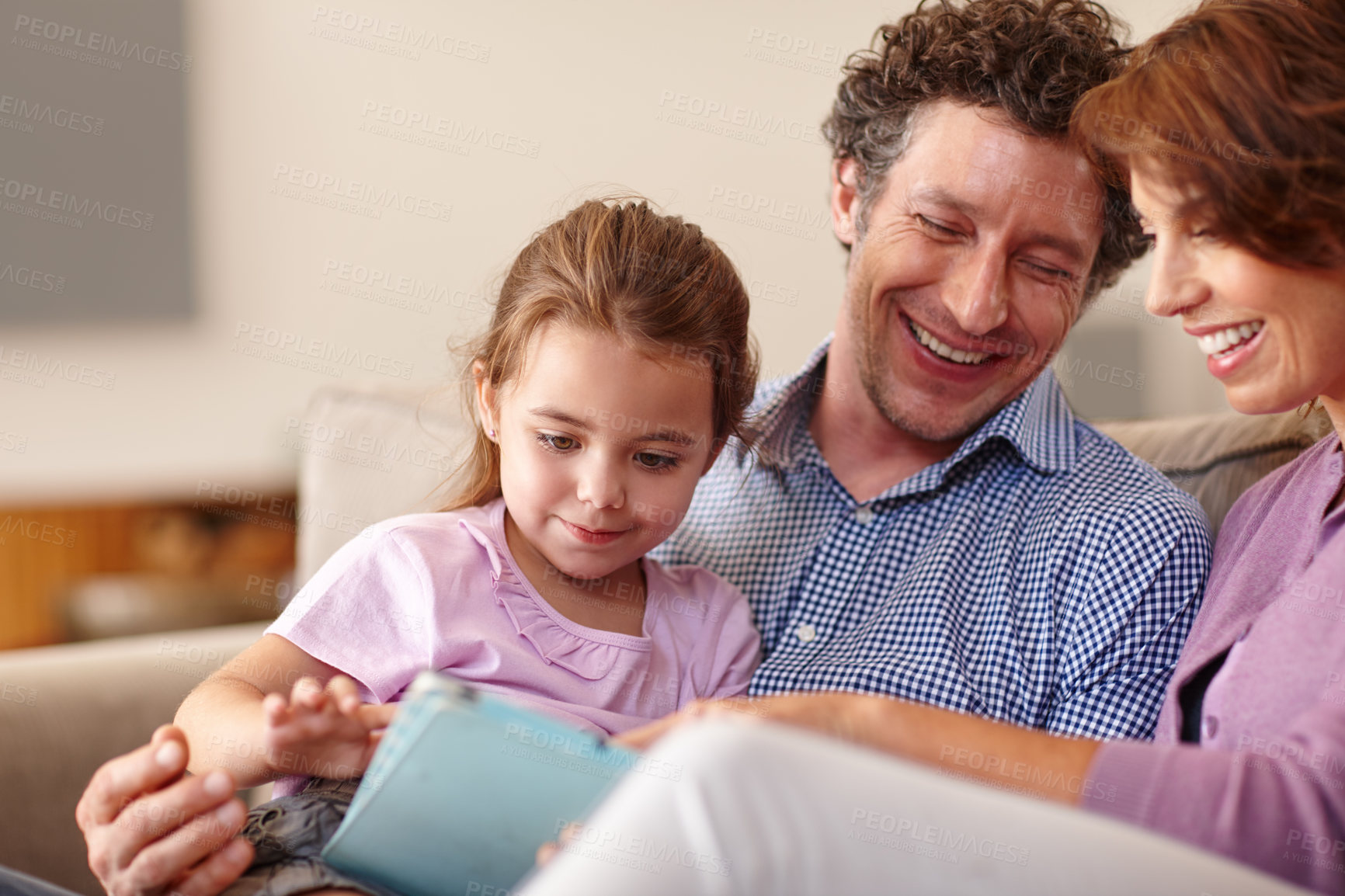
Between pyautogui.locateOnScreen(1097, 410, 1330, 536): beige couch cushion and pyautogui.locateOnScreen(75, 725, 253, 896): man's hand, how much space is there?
124cm

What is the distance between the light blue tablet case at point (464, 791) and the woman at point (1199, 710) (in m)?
0.09

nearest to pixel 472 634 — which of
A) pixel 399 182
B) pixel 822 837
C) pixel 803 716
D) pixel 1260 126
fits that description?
pixel 803 716

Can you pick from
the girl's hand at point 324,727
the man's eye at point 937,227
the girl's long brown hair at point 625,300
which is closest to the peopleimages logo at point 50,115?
the girl's long brown hair at point 625,300

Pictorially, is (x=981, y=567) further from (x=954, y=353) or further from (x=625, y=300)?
(x=625, y=300)

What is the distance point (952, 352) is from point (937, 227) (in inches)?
6.8

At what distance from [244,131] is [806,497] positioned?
8.00 feet

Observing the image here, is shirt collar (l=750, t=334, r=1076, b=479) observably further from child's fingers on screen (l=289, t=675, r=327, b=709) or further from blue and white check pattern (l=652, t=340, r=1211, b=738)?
child's fingers on screen (l=289, t=675, r=327, b=709)

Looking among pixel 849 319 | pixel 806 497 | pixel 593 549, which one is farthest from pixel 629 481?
pixel 849 319

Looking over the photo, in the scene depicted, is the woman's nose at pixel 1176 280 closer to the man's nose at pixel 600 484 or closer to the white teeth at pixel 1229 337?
the white teeth at pixel 1229 337

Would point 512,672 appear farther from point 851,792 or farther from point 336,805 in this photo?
point 851,792

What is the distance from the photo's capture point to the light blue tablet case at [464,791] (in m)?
0.79

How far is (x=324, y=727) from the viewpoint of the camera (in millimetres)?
965

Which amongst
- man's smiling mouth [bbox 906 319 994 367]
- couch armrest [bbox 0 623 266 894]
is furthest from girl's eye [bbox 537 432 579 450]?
couch armrest [bbox 0 623 266 894]

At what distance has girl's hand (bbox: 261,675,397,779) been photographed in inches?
37.4
